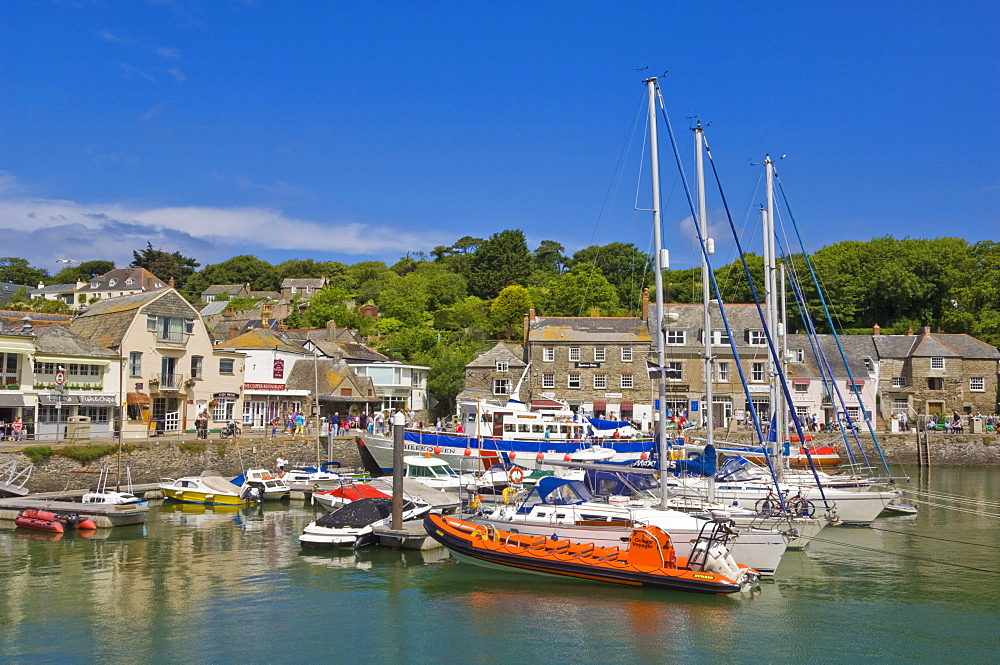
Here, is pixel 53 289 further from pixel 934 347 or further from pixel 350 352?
pixel 934 347

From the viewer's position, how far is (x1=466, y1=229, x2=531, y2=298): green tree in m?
110

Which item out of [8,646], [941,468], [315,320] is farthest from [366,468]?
[315,320]

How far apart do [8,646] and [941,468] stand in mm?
56546

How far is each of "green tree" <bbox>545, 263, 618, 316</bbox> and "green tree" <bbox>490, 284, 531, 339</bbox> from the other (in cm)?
317

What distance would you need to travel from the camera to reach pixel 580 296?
9062cm

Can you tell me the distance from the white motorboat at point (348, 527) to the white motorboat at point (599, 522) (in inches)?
162

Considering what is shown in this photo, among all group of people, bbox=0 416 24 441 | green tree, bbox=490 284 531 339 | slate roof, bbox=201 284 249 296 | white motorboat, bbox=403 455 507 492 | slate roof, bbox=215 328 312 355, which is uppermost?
slate roof, bbox=201 284 249 296

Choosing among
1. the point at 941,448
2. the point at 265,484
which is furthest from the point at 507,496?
the point at 941,448

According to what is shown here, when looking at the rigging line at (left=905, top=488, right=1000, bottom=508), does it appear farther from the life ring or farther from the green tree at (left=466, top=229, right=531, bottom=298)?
the green tree at (left=466, top=229, right=531, bottom=298)

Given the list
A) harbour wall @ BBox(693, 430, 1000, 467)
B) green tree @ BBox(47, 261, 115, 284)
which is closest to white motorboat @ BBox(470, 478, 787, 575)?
harbour wall @ BBox(693, 430, 1000, 467)

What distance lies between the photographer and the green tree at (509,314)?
9331 centimetres

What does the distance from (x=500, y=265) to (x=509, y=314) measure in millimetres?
19575

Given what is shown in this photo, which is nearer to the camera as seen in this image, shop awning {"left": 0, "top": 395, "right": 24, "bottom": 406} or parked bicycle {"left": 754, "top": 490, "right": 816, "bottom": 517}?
parked bicycle {"left": 754, "top": 490, "right": 816, "bottom": 517}

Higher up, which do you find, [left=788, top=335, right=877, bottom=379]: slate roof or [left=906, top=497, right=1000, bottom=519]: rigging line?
[left=788, top=335, right=877, bottom=379]: slate roof
